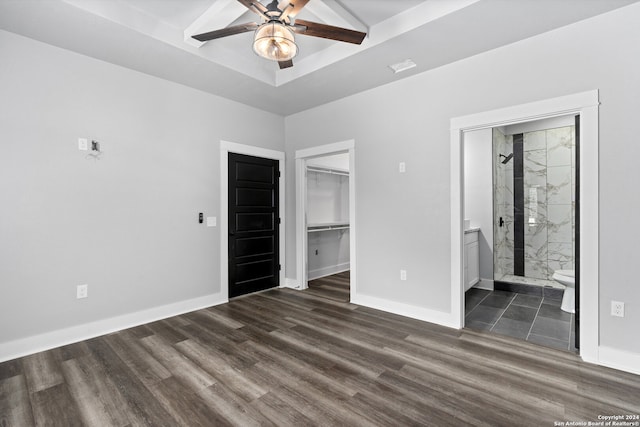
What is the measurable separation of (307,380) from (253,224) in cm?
263

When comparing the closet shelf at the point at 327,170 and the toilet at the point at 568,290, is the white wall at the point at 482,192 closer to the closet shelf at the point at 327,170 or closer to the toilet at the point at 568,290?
the toilet at the point at 568,290

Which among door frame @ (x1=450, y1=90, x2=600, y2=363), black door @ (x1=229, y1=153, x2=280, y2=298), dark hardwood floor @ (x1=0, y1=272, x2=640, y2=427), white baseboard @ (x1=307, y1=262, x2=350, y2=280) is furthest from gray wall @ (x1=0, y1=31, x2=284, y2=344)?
door frame @ (x1=450, y1=90, x2=600, y2=363)

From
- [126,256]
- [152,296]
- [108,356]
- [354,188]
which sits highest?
[354,188]

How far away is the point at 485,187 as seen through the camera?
4676mm

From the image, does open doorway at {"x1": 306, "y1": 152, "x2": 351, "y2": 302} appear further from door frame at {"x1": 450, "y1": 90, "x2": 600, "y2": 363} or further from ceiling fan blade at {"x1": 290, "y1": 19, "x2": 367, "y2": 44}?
door frame at {"x1": 450, "y1": 90, "x2": 600, "y2": 363}

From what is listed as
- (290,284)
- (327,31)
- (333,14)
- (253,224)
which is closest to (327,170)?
(253,224)

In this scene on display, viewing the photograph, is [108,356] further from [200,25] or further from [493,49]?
[493,49]

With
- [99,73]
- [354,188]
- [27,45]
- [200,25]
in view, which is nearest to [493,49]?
[354,188]

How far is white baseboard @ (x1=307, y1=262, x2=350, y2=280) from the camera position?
5.28 m

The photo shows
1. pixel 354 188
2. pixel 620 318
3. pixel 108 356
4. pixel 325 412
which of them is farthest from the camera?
pixel 354 188

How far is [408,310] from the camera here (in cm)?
342

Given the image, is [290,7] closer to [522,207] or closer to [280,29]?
[280,29]

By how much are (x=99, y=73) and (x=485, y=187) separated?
5212mm

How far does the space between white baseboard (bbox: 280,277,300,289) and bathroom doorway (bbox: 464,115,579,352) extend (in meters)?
2.47
